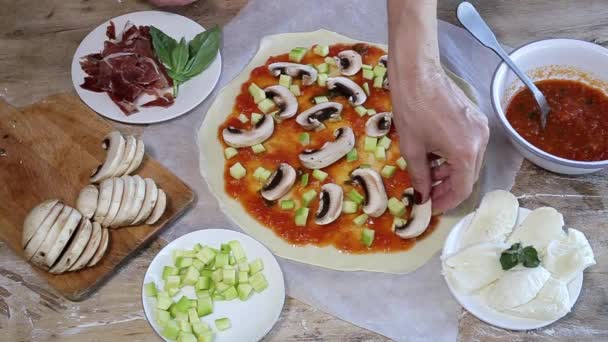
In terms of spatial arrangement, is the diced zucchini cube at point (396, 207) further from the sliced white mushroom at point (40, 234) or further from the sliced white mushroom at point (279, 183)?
the sliced white mushroom at point (40, 234)

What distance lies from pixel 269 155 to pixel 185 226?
502 millimetres

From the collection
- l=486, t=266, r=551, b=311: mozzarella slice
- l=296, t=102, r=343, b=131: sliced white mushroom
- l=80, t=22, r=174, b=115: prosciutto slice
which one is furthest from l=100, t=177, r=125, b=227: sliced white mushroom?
l=486, t=266, r=551, b=311: mozzarella slice

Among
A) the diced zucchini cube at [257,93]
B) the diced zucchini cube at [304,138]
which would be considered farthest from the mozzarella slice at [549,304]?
the diced zucchini cube at [257,93]

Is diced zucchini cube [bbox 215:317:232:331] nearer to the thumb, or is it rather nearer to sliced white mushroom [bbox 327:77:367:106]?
the thumb

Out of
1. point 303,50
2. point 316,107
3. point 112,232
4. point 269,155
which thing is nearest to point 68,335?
point 112,232

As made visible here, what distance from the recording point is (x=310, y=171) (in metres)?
2.90

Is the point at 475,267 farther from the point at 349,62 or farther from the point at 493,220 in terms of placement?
the point at 349,62

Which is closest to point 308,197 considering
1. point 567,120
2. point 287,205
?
point 287,205

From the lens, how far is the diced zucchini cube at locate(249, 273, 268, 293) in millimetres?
2484

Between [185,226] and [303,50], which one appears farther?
[303,50]

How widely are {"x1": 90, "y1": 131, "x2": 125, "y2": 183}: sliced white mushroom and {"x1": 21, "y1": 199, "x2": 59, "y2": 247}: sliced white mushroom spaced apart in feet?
0.94

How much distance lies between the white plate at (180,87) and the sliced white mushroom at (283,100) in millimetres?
279

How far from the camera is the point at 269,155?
9.73 ft

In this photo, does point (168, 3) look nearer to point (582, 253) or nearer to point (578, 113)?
point (578, 113)
